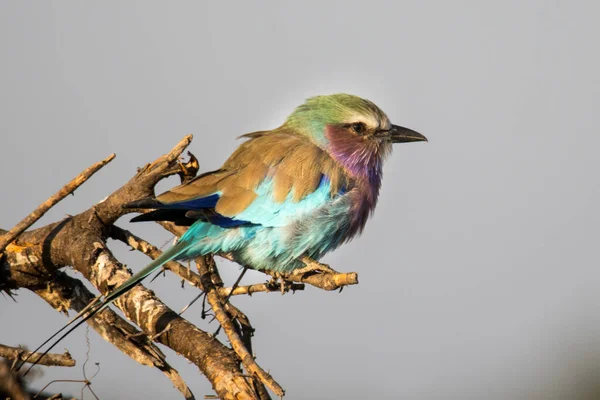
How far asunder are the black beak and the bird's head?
42mm

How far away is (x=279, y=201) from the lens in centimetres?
388

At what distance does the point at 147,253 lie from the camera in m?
3.75

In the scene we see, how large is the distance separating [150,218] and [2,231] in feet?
2.26

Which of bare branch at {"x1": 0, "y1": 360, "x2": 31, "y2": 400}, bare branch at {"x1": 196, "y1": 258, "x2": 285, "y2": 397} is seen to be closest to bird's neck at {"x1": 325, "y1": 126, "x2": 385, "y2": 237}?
bare branch at {"x1": 196, "y1": 258, "x2": 285, "y2": 397}

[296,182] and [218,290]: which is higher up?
[296,182]

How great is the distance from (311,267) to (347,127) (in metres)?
0.88

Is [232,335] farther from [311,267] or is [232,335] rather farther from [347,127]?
[347,127]

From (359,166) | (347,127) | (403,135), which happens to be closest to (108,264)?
(359,166)

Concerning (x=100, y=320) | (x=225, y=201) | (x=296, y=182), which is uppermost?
(x=296, y=182)

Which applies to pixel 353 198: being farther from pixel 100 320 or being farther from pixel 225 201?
pixel 100 320

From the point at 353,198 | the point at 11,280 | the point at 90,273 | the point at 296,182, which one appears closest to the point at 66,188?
the point at 90,273

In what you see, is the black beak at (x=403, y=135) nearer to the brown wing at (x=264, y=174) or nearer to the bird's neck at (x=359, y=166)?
the bird's neck at (x=359, y=166)

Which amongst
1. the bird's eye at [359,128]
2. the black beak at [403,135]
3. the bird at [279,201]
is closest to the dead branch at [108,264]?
the bird at [279,201]

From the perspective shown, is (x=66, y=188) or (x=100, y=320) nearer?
(x=66, y=188)
